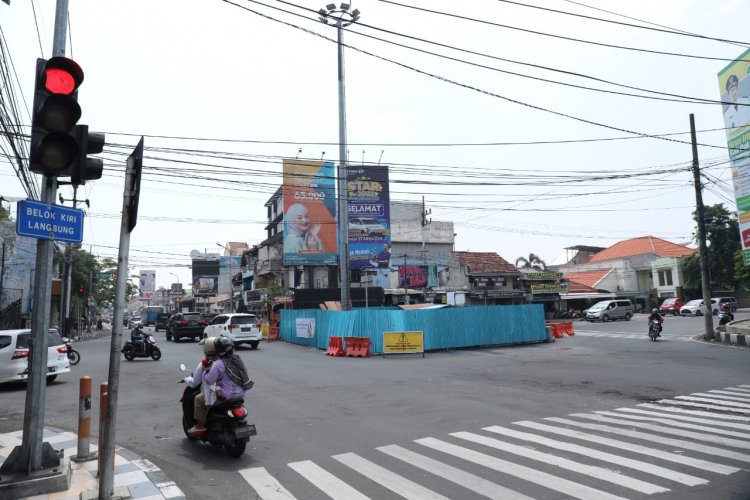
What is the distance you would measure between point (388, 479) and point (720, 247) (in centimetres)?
6115

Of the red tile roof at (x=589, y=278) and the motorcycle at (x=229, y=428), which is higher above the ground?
the red tile roof at (x=589, y=278)

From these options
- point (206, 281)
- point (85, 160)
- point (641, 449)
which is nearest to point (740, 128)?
point (641, 449)

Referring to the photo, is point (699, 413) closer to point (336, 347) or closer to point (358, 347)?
point (358, 347)

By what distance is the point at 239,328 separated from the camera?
24.7 m

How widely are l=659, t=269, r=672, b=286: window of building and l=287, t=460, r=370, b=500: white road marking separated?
206 feet

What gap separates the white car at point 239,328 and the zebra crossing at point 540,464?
61.1 feet

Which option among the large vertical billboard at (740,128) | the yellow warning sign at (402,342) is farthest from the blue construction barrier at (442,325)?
the large vertical billboard at (740,128)

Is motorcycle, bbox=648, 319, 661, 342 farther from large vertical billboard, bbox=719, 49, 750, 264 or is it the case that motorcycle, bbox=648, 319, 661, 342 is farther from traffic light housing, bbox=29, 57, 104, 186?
traffic light housing, bbox=29, 57, 104, 186

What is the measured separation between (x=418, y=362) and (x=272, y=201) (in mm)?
47758

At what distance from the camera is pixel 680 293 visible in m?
57.6

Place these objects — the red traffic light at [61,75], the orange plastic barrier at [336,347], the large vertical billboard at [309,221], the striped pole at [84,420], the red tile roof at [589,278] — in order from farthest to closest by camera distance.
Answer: the red tile roof at [589,278] → the large vertical billboard at [309,221] → the orange plastic barrier at [336,347] → the striped pole at [84,420] → the red traffic light at [61,75]

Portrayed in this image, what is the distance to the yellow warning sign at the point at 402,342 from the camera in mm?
20875

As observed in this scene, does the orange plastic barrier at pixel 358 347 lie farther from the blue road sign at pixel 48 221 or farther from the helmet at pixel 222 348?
the blue road sign at pixel 48 221

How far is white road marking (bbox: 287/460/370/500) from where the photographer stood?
5055 millimetres
